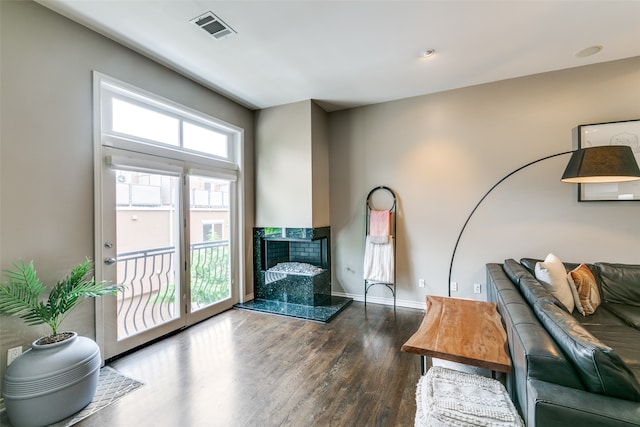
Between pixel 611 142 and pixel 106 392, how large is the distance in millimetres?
5296

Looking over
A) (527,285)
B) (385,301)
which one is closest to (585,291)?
(527,285)

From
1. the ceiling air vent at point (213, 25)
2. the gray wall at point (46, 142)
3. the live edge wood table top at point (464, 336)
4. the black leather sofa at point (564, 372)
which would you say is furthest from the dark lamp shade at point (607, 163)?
the gray wall at point (46, 142)

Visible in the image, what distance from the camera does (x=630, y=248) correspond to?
2.86m

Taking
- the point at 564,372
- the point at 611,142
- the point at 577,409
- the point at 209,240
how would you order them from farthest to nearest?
1. the point at 209,240
2. the point at 611,142
3. the point at 564,372
4. the point at 577,409

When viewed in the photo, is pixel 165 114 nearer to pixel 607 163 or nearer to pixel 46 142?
pixel 46 142

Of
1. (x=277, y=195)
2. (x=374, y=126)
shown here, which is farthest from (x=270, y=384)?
(x=374, y=126)

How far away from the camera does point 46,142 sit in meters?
2.09

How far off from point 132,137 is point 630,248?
5.29 m

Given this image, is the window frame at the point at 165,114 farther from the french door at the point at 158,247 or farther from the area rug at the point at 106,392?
the area rug at the point at 106,392

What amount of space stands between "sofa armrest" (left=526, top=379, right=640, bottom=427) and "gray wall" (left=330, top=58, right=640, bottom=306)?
2633 millimetres

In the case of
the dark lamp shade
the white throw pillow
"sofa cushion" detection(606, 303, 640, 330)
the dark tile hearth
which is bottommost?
the dark tile hearth

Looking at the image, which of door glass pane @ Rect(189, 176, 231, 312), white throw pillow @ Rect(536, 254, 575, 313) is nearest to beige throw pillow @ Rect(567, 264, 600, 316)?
white throw pillow @ Rect(536, 254, 575, 313)

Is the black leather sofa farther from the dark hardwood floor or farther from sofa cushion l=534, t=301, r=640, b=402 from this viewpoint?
the dark hardwood floor

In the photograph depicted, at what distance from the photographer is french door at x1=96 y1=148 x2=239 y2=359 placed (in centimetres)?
248
